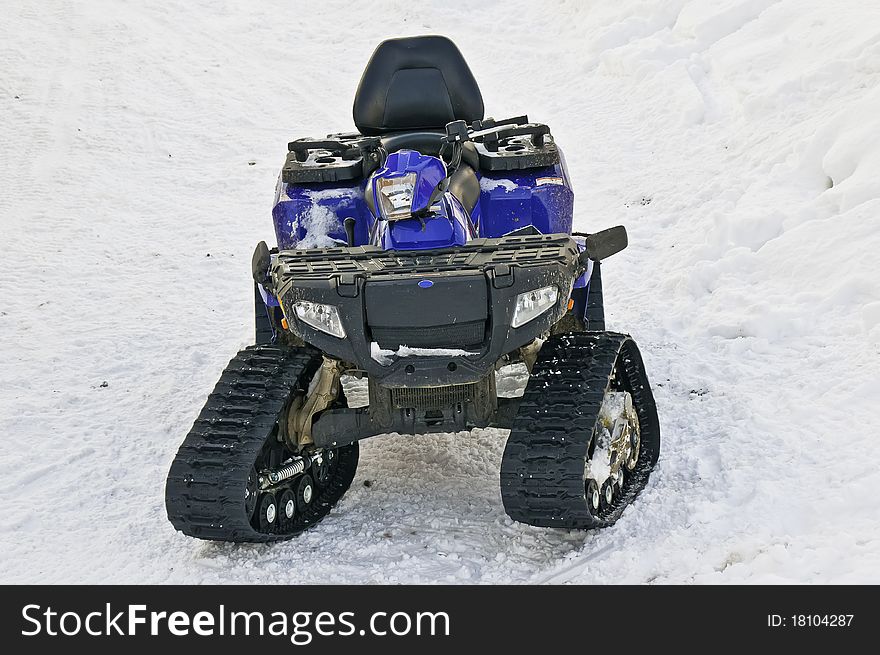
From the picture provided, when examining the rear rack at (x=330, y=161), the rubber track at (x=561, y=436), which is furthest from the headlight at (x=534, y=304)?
the rear rack at (x=330, y=161)

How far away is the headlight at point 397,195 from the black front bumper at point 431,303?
240mm

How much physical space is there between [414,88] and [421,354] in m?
2.55

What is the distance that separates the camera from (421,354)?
4723 millimetres

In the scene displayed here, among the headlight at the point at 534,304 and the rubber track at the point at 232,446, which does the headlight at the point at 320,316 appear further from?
the headlight at the point at 534,304

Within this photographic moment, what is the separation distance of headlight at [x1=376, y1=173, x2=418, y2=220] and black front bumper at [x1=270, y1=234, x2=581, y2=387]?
240 mm

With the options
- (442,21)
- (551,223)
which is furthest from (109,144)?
(551,223)

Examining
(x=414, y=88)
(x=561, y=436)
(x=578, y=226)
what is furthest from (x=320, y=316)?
(x=578, y=226)

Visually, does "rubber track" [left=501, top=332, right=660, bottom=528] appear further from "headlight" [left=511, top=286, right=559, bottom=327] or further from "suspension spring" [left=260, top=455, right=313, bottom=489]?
"suspension spring" [left=260, top=455, right=313, bottom=489]

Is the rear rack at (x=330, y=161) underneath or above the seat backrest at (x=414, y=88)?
underneath

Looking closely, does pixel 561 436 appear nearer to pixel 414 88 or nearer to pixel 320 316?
pixel 320 316

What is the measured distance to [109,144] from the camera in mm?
11117

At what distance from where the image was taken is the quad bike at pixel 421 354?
183 inches

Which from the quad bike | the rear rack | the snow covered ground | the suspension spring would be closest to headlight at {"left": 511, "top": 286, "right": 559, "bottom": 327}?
the quad bike

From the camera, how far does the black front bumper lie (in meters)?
4.63
